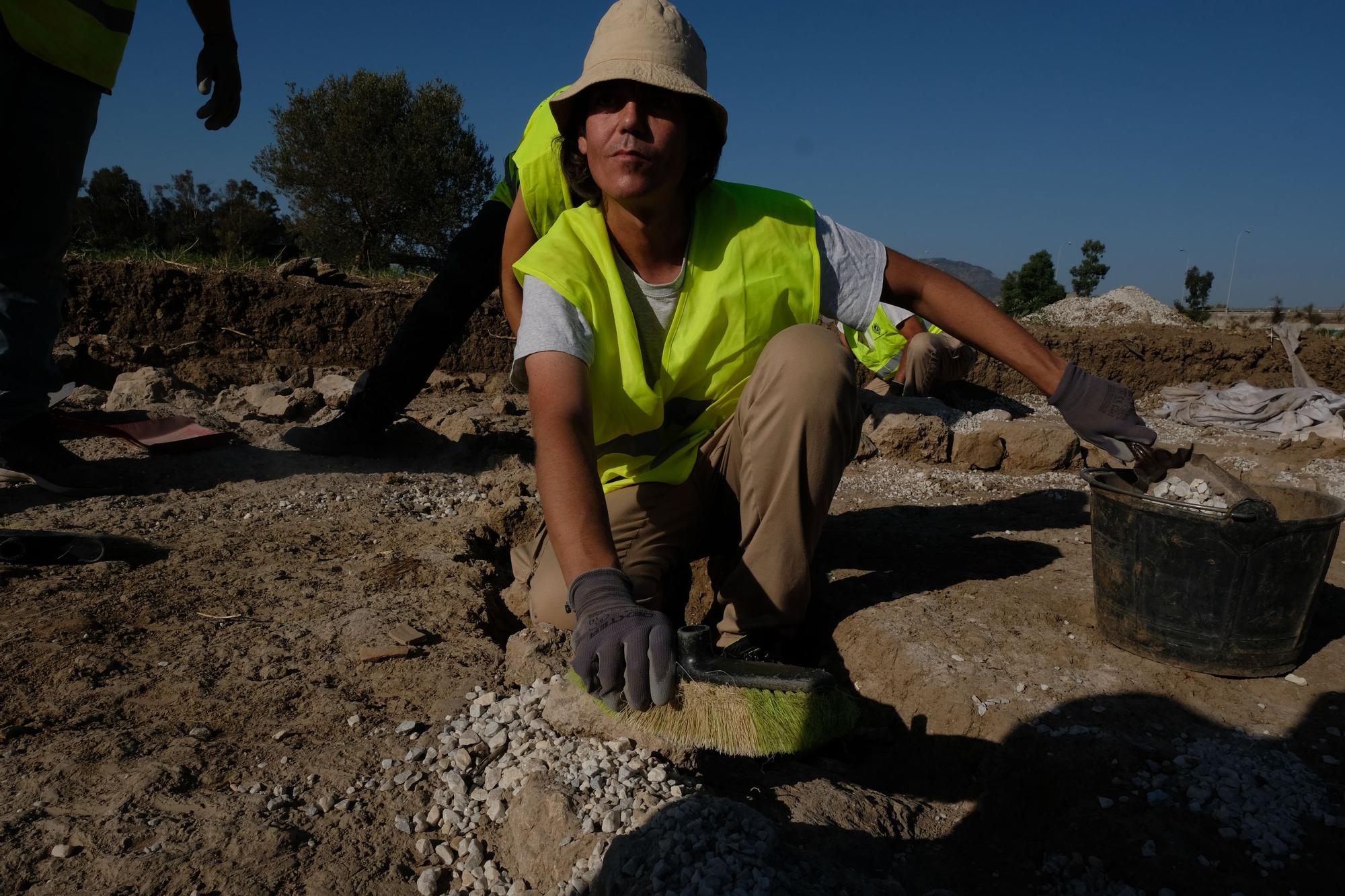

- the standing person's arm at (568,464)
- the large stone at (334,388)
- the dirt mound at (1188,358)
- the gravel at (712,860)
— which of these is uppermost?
the dirt mound at (1188,358)

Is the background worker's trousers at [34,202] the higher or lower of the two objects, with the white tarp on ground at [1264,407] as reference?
lower

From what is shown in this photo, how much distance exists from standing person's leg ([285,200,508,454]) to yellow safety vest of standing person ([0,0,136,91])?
1.38 m

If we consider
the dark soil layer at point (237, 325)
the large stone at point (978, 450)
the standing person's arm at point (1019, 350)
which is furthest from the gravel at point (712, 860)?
the dark soil layer at point (237, 325)

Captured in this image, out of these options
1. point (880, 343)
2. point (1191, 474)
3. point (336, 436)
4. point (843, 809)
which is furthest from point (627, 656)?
point (880, 343)

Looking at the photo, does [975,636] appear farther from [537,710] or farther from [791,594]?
[537,710]

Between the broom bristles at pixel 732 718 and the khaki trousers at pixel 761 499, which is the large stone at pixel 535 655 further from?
the broom bristles at pixel 732 718

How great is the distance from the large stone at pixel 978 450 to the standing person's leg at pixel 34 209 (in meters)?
4.34

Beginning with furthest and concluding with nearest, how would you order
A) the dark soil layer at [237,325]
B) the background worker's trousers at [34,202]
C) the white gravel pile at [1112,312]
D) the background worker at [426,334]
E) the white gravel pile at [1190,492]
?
1. the white gravel pile at [1112,312]
2. the dark soil layer at [237,325]
3. the background worker at [426,334]
4. the background worker's trousers at [34,202]
5. the white gravel pile at [1190,492]

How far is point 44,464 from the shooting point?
3469 millimetres

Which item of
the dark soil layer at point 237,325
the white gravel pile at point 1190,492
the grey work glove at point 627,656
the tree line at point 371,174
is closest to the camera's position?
the grey work glove at point 627,656

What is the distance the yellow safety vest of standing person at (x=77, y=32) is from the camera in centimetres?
275

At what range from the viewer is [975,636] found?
265 centimetres

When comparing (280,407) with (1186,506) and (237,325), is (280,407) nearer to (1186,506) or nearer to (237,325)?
(237,325)

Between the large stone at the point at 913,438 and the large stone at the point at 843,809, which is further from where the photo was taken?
the large stone at the point at 913,438
